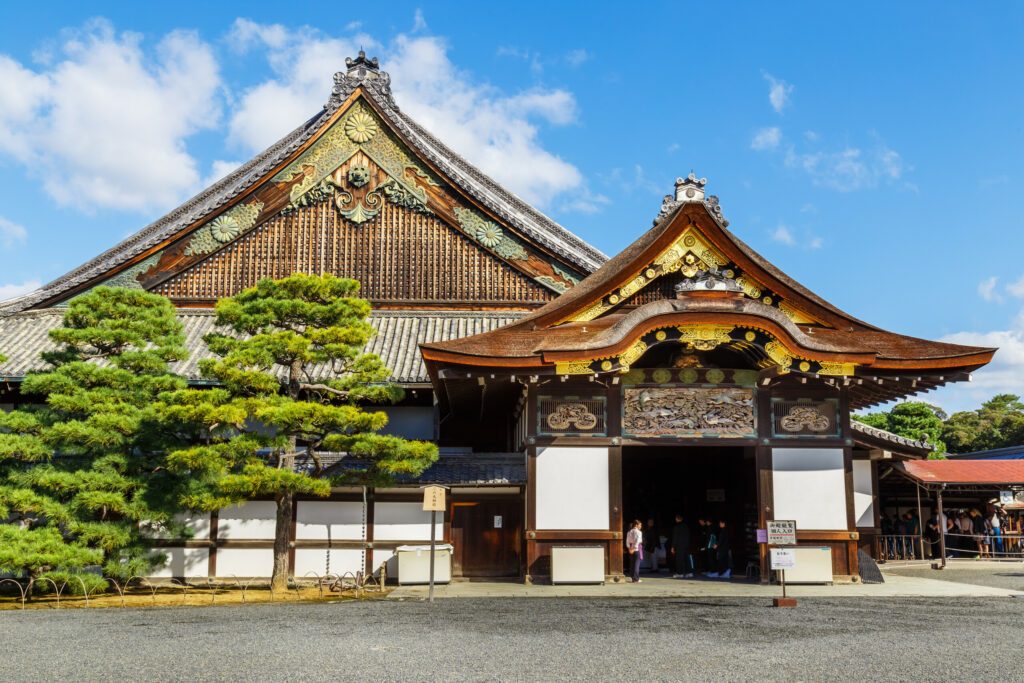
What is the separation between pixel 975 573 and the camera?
773 inches

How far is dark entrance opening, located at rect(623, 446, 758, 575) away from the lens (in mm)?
19266

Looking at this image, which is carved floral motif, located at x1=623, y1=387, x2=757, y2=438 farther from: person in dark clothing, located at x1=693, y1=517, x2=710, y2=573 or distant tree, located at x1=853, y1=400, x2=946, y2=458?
distant tree, located at x1=853, y1=400, x2=946, y2=458

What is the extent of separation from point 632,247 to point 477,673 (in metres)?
12.4

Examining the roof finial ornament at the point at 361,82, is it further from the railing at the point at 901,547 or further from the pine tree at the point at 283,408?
the railing at the point at 901,547

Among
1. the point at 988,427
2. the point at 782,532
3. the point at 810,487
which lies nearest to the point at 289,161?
the point at 810,487

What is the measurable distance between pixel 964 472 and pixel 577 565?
16.7 meters

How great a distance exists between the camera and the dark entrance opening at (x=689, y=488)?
19266 mm

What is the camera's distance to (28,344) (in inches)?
795

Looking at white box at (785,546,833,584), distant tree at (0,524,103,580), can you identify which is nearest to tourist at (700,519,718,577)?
white box at (785,546,833,584)

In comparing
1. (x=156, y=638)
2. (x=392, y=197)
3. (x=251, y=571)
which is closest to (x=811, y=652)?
(x=156, y=638)

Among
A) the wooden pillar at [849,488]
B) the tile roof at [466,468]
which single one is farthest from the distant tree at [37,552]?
the wooden pillar at [849,488]

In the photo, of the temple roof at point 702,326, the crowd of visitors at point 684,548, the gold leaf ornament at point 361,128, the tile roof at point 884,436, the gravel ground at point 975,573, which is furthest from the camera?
the gold leaf ornament at point 361,128

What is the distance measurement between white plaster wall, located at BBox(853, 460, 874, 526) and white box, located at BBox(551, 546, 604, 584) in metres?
7.42

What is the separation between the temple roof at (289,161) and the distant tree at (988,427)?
43.7 meters
